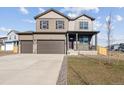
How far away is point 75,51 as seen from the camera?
40000 millimetres

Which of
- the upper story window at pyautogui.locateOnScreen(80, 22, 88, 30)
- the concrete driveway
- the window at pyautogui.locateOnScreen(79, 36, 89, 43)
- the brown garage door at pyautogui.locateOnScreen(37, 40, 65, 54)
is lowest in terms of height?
the concrete driveway

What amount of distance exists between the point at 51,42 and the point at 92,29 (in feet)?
23.5

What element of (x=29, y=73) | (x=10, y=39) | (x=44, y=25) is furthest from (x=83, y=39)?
(x=10, y=39)

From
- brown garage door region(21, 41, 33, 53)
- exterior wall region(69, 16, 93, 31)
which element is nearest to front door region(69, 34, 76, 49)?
exterior wall region(69, 16, 93, 31)

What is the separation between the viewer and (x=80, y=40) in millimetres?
42844

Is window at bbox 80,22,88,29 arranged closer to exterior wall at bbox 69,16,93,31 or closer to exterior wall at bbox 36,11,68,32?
exterior wall at bbox 69,16,93,31

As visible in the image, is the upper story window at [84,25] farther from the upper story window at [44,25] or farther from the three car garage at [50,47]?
the upper story window at [44,25]

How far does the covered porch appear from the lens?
41.1m

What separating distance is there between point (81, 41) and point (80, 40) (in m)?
0.24

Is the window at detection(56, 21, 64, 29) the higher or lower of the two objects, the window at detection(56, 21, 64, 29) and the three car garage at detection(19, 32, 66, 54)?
the higher

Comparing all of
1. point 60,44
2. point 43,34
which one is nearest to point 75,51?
point 60,44

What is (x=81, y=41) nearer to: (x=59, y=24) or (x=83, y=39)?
(x=83, y=39)
